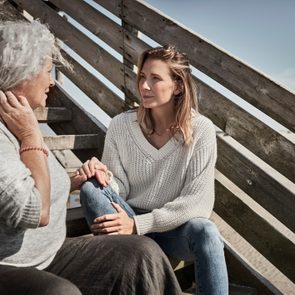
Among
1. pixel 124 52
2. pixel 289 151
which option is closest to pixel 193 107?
pixel 289 151

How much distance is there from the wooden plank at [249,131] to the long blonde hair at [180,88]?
0.16 m

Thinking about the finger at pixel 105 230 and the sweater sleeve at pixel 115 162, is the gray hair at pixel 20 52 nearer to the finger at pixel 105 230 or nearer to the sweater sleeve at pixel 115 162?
the finger at pixel 105 230

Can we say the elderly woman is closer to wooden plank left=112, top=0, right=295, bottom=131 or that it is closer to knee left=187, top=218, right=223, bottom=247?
knee left=187, top=218, right=223, bottom=247

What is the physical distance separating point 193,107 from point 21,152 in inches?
61.4

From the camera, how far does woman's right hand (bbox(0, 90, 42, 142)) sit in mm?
1851

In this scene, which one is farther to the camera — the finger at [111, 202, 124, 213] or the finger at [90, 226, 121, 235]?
the finger at [111, 202, 124, 213]

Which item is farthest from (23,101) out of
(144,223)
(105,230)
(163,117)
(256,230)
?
(256,230)

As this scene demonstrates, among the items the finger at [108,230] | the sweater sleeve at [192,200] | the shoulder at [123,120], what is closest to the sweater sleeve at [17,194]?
the finger at [108,230]

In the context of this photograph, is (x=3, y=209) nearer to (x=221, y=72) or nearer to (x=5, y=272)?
(x=5, y=272)

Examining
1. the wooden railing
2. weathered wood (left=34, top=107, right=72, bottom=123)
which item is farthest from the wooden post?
weathered wood (left=34, top=107, right=72, bottom=123)

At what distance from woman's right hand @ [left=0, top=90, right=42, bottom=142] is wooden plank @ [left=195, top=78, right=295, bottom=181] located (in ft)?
5.01

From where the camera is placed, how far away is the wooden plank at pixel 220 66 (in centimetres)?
275

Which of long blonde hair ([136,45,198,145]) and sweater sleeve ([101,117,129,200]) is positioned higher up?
long blonde hair ([136,45,198,145])

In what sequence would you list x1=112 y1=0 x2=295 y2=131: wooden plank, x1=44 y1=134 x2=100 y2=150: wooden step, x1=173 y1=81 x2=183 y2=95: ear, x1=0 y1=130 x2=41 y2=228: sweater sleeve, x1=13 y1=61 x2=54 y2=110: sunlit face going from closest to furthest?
1. x1=0 y1=130 x2=41 y2=228: sweater sleeve
2. x1=13 y1=61 x2=54 y2=110: sunlit face
3. x1=112 y1=0 x2=295 y2=131: wooden plank
4. x1=173 y1=81 x2=183 y2=95: ear
5. x1=44 y1=134 x2=100 y2=150: wooden step
